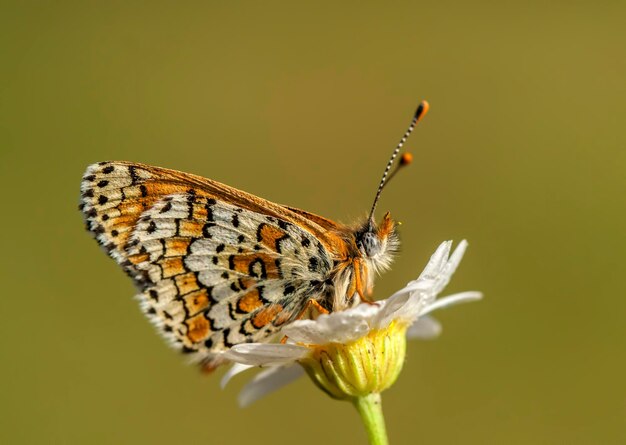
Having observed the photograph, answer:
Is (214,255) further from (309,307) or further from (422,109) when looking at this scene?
(422,109)

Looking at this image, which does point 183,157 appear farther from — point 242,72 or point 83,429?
point 83,429

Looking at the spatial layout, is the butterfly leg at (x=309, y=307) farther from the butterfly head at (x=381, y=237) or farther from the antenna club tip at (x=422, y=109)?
the antenna club tip at (x=422, y=109)

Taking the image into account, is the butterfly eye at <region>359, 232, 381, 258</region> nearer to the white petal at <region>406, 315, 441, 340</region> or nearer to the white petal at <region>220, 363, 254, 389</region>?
the white petal at <region>406, 315, 441, 340</region>

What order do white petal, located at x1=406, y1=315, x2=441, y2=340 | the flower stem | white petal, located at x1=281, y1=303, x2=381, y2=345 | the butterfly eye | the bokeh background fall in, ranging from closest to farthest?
the flower stem
white petal, located at x1=281, y1=303, x2=381, y2=345
the butterfly eye
white petal, located at x1=406, y1=315, x2=441, y2=340
the bokeh background

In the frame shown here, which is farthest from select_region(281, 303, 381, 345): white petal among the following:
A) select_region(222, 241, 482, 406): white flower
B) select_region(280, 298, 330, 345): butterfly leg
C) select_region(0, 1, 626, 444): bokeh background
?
select_region(0, 1, 626, 444): bokeh background

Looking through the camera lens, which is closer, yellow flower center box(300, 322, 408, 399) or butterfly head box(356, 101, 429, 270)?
yellow flower center box(300, 322, 408, 399)
